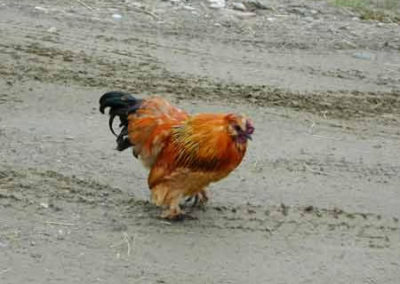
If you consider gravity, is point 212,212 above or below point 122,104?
below

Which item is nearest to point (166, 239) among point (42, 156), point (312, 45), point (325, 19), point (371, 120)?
point (42, 156)

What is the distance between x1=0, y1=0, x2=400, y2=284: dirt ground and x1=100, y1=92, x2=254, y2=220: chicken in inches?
9.0

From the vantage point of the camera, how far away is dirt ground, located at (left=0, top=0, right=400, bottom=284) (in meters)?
5.88

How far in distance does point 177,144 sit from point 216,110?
212 cm

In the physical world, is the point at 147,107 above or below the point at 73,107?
above

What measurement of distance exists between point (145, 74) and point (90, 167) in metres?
2.03

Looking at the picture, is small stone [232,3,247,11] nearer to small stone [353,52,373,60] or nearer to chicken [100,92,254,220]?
small stone [353,52,373,60]

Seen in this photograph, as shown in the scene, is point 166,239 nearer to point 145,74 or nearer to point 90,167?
point 90,167

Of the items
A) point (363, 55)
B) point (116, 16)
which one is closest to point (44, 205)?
point (116, 16)

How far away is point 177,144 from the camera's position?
20.0 ft

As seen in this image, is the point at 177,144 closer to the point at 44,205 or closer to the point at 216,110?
the point at 44,205

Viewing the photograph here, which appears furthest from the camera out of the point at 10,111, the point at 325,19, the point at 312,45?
the point at 325,19

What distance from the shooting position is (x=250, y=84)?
881 cm

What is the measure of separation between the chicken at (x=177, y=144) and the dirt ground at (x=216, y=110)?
23 centimetres
